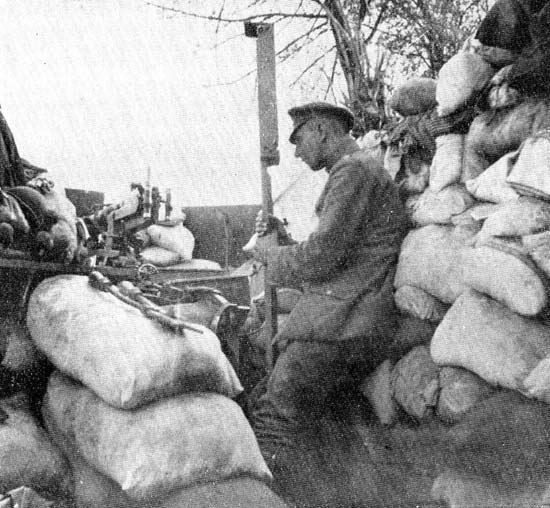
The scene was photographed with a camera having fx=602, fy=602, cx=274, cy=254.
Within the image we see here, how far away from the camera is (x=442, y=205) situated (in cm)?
249

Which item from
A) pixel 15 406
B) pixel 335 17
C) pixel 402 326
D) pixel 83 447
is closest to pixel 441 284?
pixel 402 326

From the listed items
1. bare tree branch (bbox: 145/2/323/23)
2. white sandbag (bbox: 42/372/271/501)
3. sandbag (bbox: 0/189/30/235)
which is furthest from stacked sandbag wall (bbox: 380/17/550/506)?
bare tree branch (bbox: 145/2/323/23)

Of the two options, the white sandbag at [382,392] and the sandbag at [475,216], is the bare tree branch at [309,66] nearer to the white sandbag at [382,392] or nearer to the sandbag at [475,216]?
the sandbag at [475,216]

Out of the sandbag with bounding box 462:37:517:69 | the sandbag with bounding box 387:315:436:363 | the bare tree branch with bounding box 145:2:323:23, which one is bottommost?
the sandbag with bounding box 387:315:436:363

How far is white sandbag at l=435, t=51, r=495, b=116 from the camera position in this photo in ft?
→ 8.15

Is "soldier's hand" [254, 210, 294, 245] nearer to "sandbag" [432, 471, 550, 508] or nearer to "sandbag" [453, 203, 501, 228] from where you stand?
"sandbag" [453, 203, 501, 228]

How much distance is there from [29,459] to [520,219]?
1.86 m

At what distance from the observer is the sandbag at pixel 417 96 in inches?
114

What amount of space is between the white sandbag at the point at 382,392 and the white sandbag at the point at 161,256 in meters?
4.77

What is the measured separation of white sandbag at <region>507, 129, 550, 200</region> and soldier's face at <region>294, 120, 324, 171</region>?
1.06 meters

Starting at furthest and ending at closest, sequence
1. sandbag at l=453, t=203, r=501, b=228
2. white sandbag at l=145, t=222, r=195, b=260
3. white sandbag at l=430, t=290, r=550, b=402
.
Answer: white sandbag at l=145, t=222, r=195, b=260 → sandbag at l=453, t=203, r=501, b=228 → white sandbag at l=430, t=290, r=550, b=402

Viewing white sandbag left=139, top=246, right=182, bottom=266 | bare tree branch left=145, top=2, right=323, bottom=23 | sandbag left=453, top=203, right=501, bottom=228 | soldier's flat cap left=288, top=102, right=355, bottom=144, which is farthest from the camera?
Answer: bare tree branch left=145, top=2, right=323, bottom=23

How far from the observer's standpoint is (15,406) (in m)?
2.30

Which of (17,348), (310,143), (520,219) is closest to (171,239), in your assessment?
(310,143)
